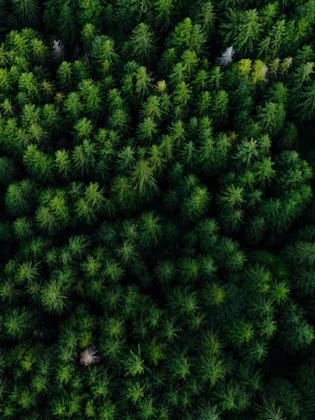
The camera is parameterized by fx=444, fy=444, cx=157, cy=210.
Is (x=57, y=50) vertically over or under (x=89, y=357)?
over

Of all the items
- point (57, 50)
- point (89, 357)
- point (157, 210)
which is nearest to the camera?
point (89, 357)

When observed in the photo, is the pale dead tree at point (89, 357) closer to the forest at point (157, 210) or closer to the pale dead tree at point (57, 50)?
the forest at point (157, 210)

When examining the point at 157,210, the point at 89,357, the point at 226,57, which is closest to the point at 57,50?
the point at 226,57

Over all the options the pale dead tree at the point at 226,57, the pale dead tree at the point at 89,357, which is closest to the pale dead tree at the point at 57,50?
the pale dead tree at the point at 226,57

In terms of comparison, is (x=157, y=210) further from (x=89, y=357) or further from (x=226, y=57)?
(x=226, y=57)

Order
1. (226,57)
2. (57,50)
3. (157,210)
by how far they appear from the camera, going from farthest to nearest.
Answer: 1. (57,50)
2. (157,210)
3. (226,57)

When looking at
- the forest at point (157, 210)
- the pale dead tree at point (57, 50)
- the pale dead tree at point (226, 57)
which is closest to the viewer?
the forest at point (157, 210)

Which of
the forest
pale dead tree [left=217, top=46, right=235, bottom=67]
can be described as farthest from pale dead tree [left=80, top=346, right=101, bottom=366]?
pale dead tree [left=217, top=46, right=235, bottom=67]
